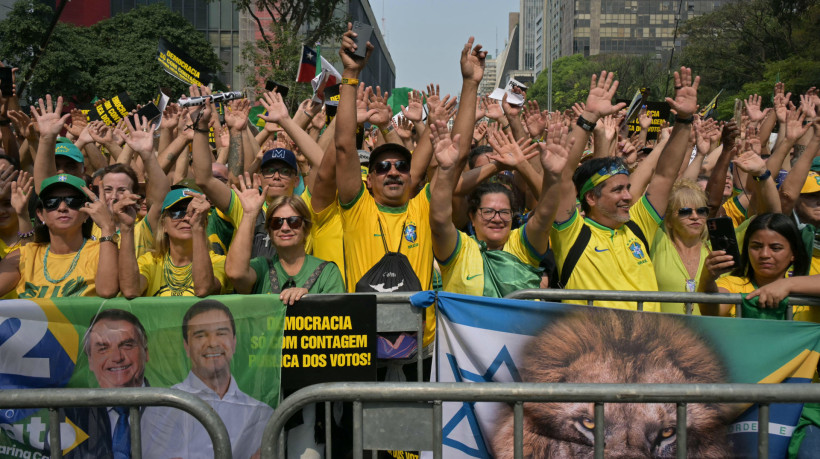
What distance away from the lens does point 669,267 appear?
4.68 meters

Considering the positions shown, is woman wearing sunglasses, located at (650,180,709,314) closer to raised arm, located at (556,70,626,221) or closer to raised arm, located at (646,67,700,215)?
raised arm, located at (646,67,700,215)

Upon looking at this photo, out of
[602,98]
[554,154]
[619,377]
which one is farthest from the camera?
[602,98]

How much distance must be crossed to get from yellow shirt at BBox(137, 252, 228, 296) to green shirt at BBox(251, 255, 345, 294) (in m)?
0.20

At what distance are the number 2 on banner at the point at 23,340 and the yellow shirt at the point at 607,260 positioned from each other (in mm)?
2990

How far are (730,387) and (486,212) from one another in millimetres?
2124

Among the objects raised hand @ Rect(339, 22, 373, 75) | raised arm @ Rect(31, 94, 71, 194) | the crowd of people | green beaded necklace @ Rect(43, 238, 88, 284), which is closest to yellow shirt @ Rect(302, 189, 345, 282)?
the crowd of people

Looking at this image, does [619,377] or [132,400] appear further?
[619,377]

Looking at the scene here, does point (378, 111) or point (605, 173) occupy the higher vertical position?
point (378, 111)

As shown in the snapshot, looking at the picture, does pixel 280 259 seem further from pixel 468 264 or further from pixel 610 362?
pixel 610 362

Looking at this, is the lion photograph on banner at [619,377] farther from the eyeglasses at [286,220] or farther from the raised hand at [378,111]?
the raised hand at [378,111]

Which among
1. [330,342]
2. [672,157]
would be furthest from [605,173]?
[330,342]

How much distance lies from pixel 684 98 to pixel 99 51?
45.7 m

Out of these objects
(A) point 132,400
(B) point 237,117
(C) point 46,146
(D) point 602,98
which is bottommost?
(A) point 132,400

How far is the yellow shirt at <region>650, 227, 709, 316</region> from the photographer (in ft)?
15.1
